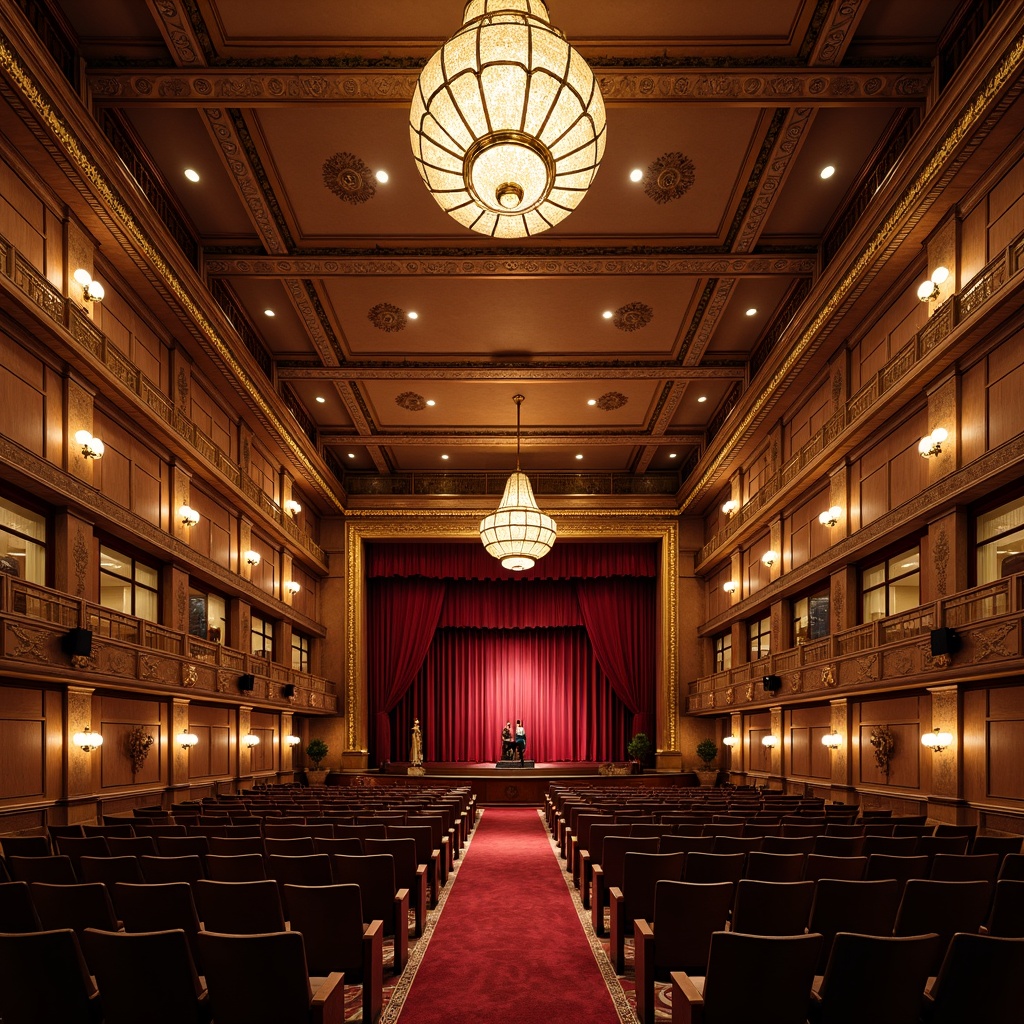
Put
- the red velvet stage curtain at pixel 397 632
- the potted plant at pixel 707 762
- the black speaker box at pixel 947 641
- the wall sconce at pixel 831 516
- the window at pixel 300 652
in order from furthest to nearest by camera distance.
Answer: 1. the red velvet stage curtain at pixel 397 632
2. the window at pixel 300 652
3. the potted plant at pixel 707 762
4. the wall sconce at pixel 831 516
5. the black speaker box at pixel 947 641

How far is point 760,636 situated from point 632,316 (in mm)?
8203

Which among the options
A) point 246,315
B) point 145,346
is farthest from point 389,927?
point 246,315

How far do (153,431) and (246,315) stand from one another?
3526mm

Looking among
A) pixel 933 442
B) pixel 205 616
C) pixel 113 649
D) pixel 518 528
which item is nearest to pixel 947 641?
pixel 933 442

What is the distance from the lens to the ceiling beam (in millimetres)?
A: 9516

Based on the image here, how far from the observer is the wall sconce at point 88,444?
10.6 metres

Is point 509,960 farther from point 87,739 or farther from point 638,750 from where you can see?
point 638,750

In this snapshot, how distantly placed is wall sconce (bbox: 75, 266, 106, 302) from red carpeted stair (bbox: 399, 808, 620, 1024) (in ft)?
25.7

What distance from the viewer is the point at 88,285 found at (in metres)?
10.5

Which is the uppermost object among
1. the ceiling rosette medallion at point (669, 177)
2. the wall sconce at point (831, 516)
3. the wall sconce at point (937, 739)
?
the ceiling rosette medallion at point (669, 177)

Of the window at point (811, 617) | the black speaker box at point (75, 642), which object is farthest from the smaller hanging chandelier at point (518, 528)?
the black speaker box at point (75, 642)

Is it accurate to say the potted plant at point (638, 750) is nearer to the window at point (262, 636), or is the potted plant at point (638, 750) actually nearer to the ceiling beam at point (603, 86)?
the window at point (262, 636)

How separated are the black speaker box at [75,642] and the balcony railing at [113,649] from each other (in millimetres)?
51

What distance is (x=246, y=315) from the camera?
615 inches
